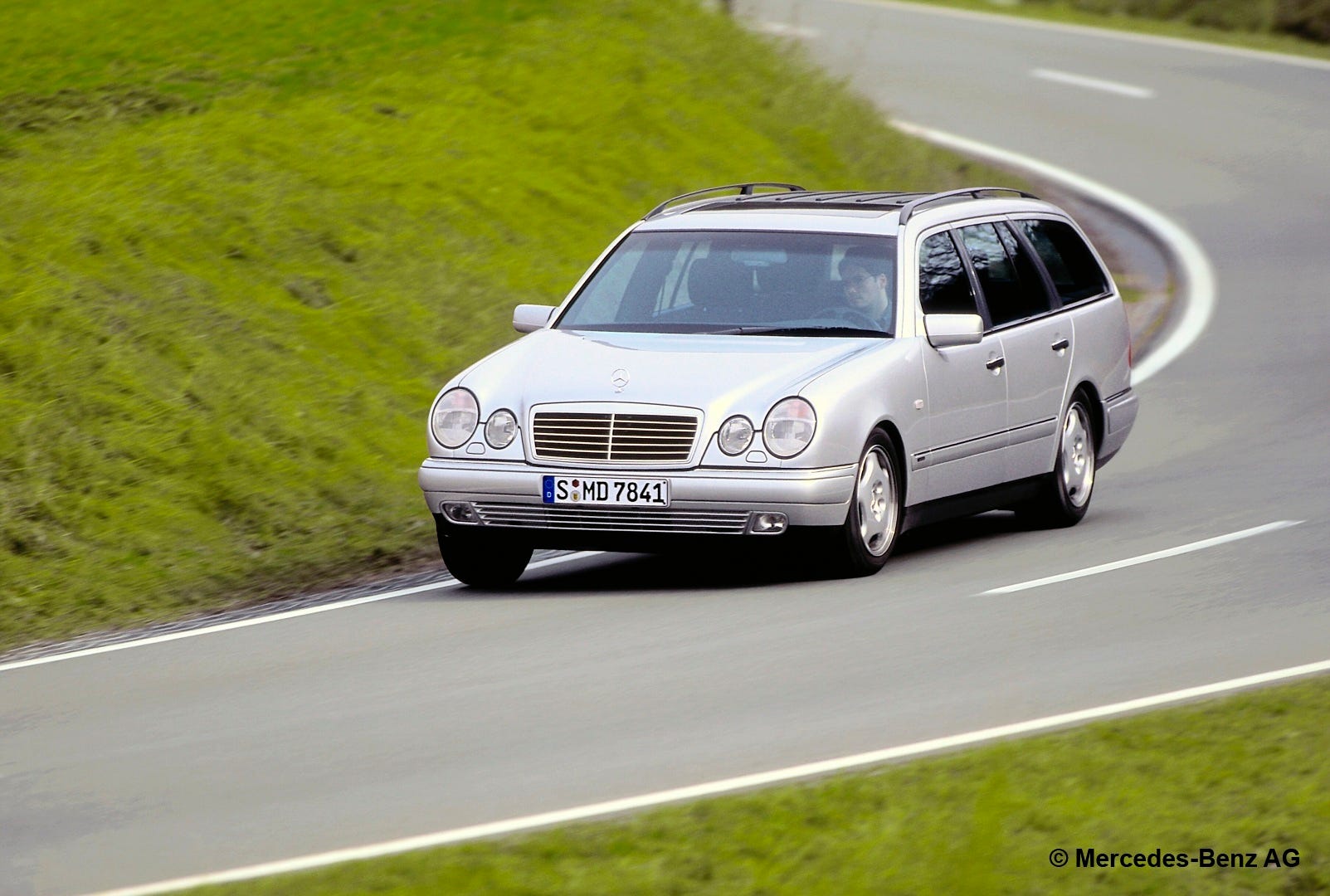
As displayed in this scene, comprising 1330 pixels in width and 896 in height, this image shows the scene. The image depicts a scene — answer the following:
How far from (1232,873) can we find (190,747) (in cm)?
349

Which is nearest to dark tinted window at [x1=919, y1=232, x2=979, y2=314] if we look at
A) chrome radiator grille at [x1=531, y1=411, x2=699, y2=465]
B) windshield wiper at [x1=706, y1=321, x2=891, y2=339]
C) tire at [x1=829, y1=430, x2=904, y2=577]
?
windshield wiper at [x1=706, y1=321, x2=891, y2=339]

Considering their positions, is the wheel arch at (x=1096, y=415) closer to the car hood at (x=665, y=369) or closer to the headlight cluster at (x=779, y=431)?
the car hood at (x=665, y=369)

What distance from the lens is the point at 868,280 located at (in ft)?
35.1

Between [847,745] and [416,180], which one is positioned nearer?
[847,745]

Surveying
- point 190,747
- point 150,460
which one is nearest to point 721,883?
point 190,747

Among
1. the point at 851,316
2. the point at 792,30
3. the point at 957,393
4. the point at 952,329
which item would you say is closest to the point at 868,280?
the point at 851,316

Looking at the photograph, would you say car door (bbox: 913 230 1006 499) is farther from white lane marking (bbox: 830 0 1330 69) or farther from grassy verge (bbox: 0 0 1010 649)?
white lane marking (bbox: 830 0 1330 69)

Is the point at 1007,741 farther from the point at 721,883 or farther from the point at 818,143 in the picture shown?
the point at 818,143

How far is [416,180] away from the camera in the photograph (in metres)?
17.5

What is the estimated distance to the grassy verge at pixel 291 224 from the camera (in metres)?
11.3

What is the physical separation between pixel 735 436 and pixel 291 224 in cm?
688

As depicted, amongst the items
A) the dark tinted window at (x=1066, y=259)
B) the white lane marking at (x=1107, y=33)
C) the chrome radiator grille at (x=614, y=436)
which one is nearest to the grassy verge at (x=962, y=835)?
the chrome radiator grille at (x=614, y=436)

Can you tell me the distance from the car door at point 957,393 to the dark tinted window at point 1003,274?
0.20m

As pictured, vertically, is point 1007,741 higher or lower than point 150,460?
higher
